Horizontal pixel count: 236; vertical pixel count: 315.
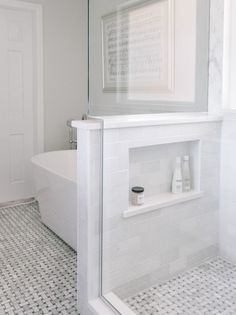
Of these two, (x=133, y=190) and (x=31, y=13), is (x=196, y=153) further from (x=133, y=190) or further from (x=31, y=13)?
(x=31, y=13)

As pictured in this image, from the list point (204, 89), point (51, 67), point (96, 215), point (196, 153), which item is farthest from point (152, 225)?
point (51, 67)

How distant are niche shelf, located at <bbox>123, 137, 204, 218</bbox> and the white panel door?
2196 mm

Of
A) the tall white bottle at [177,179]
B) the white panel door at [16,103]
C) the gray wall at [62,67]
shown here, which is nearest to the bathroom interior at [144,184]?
the tall white bottle at [177,179]

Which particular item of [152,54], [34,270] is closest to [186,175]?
[152,54]

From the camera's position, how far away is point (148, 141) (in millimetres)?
2023

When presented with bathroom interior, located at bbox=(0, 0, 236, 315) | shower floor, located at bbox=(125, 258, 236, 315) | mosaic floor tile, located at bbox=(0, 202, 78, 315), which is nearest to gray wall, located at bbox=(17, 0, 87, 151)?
bathroom interior, located at bbox=(0, 0, 236, 315)

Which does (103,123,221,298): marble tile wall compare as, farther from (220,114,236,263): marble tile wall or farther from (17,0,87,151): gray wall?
(17,0,87,151): gray wall

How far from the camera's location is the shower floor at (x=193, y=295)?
1930 mm

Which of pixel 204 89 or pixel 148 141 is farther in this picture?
pixel 204 89

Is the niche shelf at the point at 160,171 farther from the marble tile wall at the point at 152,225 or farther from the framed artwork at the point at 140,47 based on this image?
the framed artwork at the point at 140,47

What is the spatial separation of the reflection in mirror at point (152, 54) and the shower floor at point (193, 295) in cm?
108

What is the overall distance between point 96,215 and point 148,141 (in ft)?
1.67

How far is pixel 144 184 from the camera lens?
211 centimetres

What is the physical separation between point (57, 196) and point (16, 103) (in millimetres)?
1435
